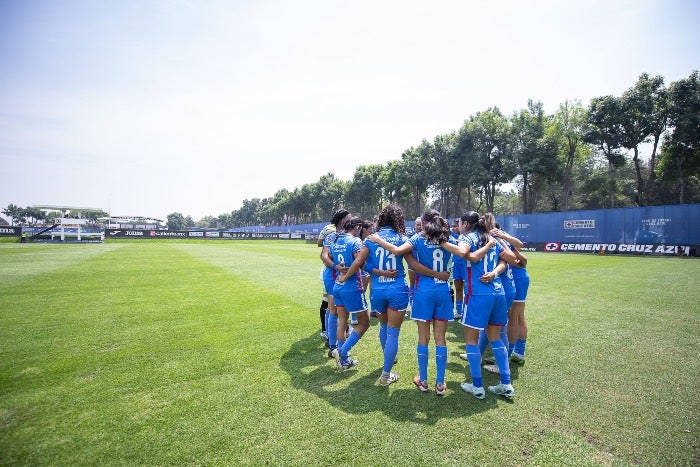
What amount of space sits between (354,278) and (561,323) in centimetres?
574

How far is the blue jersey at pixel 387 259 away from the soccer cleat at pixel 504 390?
187 centimetres

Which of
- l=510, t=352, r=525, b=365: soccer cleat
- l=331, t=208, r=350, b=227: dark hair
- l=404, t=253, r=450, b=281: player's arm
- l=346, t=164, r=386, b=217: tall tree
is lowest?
l=510, t=352, r=525, b=365: soccer cleat

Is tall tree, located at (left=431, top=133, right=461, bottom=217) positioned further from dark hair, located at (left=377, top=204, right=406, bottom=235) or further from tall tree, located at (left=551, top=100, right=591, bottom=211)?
dark hair, located at (left=377, top=204, right=406, bottom=235)

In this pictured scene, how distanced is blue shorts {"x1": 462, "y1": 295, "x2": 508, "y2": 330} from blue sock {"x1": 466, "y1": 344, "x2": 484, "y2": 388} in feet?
1.07

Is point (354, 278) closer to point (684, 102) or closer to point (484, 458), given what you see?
point (484, 458)

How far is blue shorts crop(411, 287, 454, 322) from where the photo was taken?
425 cm

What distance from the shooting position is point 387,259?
178 inches

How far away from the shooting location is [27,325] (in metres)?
7.16

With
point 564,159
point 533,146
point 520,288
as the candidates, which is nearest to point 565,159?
point 564,159

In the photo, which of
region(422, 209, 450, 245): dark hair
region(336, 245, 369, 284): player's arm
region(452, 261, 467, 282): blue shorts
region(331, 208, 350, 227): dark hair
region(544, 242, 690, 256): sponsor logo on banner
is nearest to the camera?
region(422, 209, 450, 245): dark hair

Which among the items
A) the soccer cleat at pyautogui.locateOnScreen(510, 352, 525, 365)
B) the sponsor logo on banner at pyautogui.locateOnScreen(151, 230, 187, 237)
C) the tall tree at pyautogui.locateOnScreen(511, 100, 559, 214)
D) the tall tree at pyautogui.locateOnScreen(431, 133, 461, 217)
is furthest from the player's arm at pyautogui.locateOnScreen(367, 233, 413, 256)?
the sponsor logo on banner at pyautogui.locateOnScreen(151, 230, 187, 237)

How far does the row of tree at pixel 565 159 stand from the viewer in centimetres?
3188

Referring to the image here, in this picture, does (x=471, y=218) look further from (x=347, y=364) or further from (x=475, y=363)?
(x=347, y=364)

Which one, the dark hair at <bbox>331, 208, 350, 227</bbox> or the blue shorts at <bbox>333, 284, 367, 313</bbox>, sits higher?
the dark hair at <bbox>331, 208, 350, 227</bbox>
